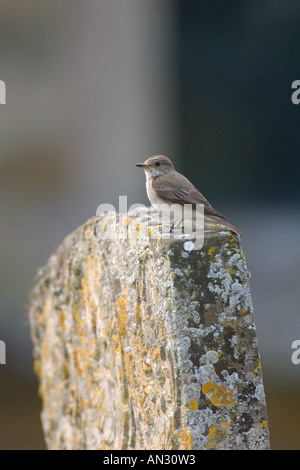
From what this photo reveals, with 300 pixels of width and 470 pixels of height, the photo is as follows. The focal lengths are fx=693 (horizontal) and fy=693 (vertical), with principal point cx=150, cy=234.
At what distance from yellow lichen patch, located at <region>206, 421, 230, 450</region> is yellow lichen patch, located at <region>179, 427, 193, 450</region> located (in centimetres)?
7

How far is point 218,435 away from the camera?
2723 millimetres

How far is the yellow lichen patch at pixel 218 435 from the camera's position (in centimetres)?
271

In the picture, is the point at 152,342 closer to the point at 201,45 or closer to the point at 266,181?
the point at 266,181

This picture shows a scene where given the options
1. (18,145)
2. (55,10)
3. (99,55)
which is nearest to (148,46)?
(99,55)

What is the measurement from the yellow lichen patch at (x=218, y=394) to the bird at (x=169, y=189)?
1818mm

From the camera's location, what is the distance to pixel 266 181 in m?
8.88

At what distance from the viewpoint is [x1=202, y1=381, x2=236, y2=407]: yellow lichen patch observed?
274 cm
